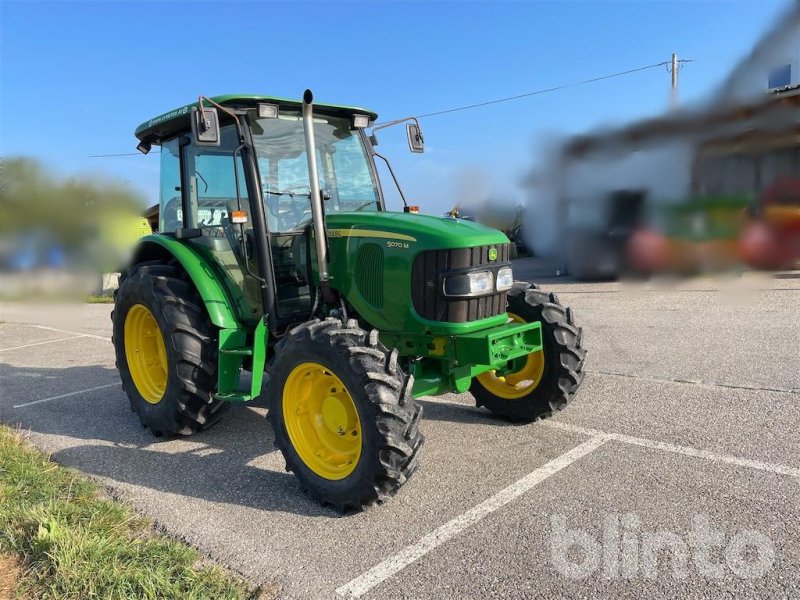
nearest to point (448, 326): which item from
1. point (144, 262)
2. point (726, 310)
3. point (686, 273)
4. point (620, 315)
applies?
point (144, 262)

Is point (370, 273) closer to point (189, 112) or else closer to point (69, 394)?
point (189, 112)

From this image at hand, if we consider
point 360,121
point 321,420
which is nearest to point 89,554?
point 321,420

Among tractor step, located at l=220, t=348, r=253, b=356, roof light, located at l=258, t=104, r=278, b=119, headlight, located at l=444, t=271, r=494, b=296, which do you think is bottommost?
tractor step, located at l=220, t=348, r=253, b=356

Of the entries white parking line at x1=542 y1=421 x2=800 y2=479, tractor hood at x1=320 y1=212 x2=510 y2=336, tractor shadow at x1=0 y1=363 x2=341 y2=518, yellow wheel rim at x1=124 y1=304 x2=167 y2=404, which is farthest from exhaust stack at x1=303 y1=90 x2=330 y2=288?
white parking line at x1=542 y1=421 x2=800 y2=479

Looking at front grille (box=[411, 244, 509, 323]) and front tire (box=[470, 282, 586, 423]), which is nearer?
front grille (box=[411, 244, 509, 323])

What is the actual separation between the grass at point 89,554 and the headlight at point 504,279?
230 cm

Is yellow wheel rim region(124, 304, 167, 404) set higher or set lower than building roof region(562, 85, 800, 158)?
lower

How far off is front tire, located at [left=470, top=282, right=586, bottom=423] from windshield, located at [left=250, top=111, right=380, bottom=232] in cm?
144

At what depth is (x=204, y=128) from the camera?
3602mm

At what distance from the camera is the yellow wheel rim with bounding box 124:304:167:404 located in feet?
16.2

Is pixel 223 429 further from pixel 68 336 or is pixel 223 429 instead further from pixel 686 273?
pixel 68 336

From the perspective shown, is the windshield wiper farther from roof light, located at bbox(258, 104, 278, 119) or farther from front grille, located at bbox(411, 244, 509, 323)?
front grille, located at bbox(411, 244, 509, 323)

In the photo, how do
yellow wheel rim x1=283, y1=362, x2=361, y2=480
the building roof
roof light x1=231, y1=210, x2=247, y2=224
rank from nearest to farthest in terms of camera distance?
1. yellow wheel rim x1=283, y1=362, x2=361, y2=480
2. roof light x1=231, y1=210, x2=247, y2=224
3. the building roof

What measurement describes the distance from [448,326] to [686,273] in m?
3.80
